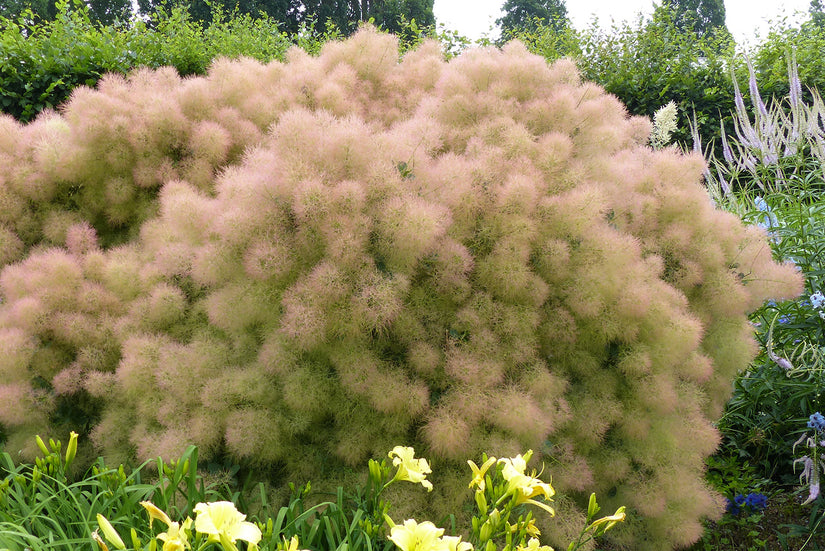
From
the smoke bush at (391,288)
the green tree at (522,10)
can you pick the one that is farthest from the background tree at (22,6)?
the smoke bush at (391,288)

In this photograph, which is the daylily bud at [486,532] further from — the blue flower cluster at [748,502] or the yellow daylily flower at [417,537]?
the blue flower cluster at [748,502]

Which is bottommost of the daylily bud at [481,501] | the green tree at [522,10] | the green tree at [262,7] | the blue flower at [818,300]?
the daylily bud at [481,501]

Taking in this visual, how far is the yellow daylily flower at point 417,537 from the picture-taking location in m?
1.00

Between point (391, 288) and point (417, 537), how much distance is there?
76cm

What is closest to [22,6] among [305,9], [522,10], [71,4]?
[71,4]

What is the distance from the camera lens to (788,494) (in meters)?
2.71

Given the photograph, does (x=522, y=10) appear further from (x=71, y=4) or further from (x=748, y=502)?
(x=748, y=502)

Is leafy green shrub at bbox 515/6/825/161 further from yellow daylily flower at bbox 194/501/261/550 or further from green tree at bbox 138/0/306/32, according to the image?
green tree at bbox 138/0/306/32

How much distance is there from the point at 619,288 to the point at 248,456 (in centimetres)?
127

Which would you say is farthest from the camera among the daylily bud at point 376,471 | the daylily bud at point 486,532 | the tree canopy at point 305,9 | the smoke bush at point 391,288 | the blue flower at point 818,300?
the tree canopy at point 305,9

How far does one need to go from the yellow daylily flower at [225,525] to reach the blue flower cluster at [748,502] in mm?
2348

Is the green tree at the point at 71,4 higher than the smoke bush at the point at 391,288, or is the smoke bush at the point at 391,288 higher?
the green tree at the point at 71,4

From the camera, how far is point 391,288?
1.66m

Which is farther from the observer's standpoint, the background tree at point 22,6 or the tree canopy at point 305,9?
the tree canopy at point 305,9
